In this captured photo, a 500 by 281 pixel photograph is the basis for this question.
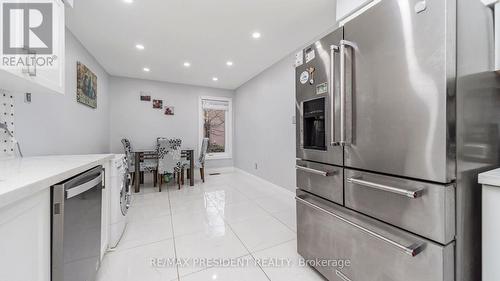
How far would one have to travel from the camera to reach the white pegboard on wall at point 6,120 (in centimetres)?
137

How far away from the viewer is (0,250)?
568 mm

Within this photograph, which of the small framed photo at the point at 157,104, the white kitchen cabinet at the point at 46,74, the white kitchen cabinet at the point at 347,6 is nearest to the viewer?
the white kitchen cabinet at the point at 46,74

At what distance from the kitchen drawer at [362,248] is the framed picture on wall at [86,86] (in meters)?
3.17

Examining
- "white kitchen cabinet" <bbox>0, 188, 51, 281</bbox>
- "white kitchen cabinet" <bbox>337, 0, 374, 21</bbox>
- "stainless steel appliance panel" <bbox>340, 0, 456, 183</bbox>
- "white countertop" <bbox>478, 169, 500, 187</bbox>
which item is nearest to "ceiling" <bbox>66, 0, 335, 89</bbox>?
"white kitchen cabinet" <bbox>337, 0, 374, 21</bbox>

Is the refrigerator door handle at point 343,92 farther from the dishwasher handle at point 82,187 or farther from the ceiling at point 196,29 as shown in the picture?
the dishwasher handle at point 82,187

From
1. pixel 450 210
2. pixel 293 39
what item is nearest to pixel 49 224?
pixel 450 210

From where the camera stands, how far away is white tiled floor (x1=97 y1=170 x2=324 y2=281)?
1.45 meters

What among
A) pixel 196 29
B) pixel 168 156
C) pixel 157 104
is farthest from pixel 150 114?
pixel 196 29

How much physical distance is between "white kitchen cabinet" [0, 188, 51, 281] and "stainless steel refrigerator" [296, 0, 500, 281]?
4.73ft

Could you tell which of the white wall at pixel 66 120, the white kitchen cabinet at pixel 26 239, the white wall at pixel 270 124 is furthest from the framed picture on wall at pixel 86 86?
the white wall at pixel 270 124

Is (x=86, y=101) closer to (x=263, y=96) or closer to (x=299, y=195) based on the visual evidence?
(x=263, y=96)

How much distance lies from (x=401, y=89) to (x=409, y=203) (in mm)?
547

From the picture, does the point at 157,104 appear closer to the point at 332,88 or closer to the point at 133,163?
the point at 133,163

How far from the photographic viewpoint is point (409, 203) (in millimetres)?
888
